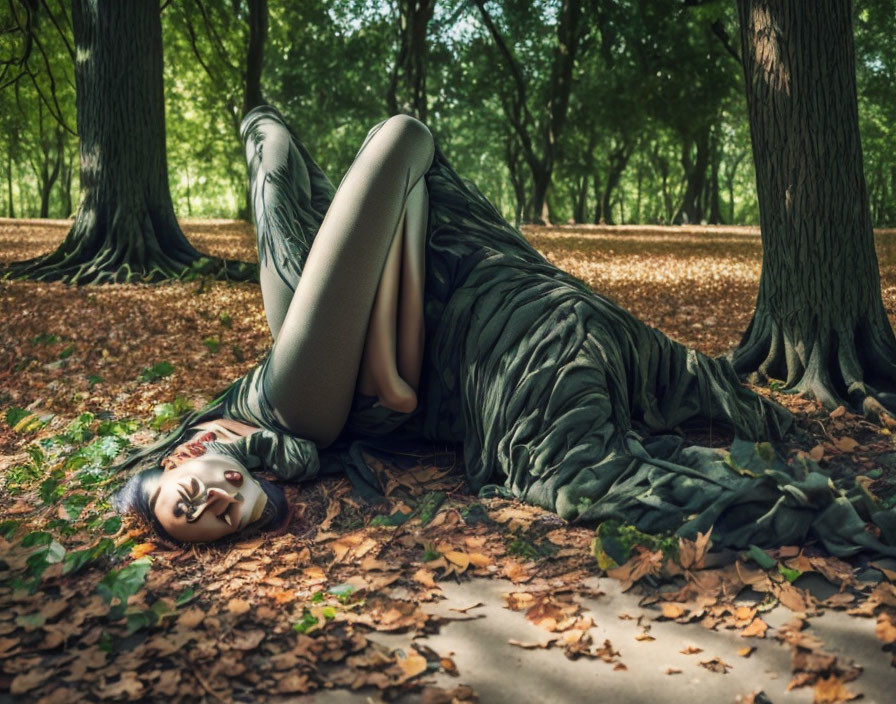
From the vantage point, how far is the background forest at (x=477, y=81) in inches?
710

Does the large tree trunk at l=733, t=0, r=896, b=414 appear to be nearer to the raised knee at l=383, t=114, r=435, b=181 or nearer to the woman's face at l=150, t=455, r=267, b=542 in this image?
the raised knee at l=383, t=114, r=435, b=181

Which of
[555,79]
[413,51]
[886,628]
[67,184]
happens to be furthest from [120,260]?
[67,184]

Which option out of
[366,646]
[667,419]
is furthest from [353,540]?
[667,419]

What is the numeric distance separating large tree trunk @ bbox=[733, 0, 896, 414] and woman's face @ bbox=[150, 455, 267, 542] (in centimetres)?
340

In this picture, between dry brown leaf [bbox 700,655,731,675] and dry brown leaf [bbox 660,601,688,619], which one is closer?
dry brown leaf [bbox 700,655,731,675]

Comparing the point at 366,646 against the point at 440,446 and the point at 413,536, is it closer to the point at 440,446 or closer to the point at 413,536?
the point at 413,536

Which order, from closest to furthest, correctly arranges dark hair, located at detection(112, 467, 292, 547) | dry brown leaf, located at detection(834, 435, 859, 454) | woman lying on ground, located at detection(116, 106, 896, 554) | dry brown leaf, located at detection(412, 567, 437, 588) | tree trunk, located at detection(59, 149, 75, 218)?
dry brown leaf, located at detection(412, 567, 437, 588) < woman lying on ground, located at detection(116, 106, 896, 554) < dark hair, located at detection(112, 467, 292, 547) < dry brown leaf, located at detection(834, 435, 859, 454) < tree trunk, located at detection(59, 149, 75, 218)

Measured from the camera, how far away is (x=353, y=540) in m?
3.44

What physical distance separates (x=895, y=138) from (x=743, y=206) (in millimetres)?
21278

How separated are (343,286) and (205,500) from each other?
112 cm

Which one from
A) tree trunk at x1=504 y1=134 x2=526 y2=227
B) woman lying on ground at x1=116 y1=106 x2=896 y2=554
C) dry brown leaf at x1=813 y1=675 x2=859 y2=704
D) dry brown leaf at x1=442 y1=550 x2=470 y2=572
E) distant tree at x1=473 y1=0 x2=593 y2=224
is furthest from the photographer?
tree trunk at x1=504 y1=134 x2=526 y2=227

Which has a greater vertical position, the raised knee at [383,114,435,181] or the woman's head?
the raised knee at [383,114,435,181]

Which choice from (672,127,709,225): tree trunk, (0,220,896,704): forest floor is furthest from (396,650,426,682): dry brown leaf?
(672,127,709,225): tree trunk

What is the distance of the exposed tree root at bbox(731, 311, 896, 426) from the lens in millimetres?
4832
